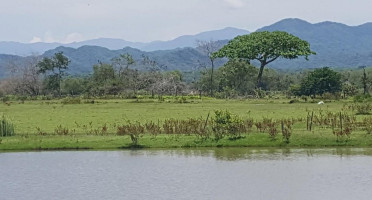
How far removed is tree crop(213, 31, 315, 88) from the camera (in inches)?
4102

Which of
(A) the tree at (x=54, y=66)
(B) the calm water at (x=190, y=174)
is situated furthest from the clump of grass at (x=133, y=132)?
(A) the tree at (x=54, y=66)

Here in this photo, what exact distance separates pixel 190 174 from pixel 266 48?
78.6 metres

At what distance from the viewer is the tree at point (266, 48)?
104188 millimetres

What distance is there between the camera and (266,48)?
103750 millimetres

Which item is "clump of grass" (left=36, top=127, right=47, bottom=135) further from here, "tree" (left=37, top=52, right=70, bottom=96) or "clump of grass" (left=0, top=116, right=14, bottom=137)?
"tree" (left=37, top=52, right=70, bottom=96)

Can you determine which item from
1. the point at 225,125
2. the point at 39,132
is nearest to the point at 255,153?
the point at 225,125

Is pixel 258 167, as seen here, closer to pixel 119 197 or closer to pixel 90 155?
pixel 119 197

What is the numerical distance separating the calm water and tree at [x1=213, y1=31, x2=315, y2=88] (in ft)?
231

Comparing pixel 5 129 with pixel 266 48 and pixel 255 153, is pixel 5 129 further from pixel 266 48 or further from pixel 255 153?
pixel 266 48

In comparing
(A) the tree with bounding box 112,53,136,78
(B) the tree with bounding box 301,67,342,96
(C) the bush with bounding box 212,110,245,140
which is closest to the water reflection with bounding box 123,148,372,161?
(C) the bush with bounding box 212,110,245,140

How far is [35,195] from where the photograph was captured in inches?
928

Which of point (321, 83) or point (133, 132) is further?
point (321, 83)

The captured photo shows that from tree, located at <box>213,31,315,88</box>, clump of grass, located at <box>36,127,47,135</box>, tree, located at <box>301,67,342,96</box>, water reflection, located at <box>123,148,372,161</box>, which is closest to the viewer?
water reflection, located at <box>123,148,372,161</box>

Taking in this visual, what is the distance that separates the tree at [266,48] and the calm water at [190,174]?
70.6 m
